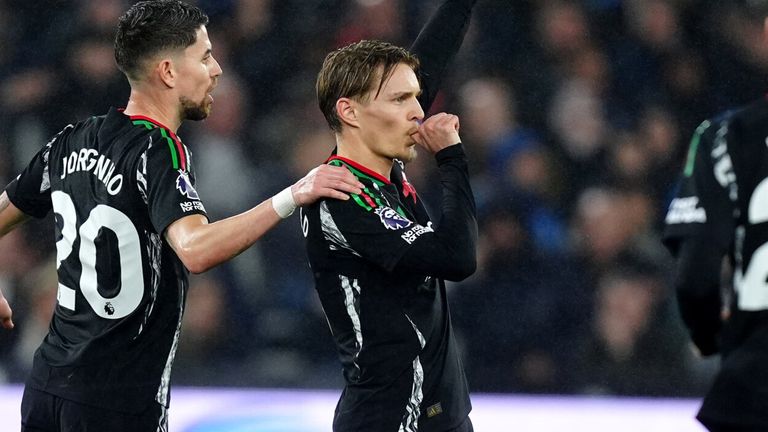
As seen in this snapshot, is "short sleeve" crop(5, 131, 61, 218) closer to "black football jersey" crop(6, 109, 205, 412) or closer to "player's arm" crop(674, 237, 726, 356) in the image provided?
"black football jersey" crop(6, 109, 205, 412)

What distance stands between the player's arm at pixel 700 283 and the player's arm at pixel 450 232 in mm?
520

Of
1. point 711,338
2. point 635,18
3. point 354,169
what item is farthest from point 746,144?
point 635,18

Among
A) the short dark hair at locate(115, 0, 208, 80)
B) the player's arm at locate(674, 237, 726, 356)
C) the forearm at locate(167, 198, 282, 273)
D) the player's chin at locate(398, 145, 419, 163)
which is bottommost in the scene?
the player's arm at locate(674, 237, 726, 356)

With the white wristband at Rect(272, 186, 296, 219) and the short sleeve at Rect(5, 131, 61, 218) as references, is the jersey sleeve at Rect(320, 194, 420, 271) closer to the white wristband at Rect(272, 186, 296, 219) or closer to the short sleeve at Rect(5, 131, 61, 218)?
the white wristband at Rect(272, 186, 296, 219)

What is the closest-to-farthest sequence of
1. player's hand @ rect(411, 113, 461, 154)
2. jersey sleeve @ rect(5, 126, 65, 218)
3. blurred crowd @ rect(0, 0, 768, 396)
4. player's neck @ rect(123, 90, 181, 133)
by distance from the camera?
player's hand @ rect(411, 113, 461, 154), player's neck @ rect(123, 90, 181, 133), jersey sleeve @ rect(5, 126, 65, 218), blurred crowd @ rect(0, 0, 768, 396)

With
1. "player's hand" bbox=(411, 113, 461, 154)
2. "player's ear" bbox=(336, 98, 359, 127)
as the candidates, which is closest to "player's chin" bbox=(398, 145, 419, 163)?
"player's hand" bbox=(411, 113, 461, 154)

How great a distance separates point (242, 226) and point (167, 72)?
64 centimetres

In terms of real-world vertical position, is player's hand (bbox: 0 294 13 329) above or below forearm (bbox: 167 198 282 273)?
above

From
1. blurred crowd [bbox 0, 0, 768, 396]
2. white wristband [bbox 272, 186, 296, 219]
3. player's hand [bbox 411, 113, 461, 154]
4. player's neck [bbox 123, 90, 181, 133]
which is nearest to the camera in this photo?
white wristband [bbox 272, 186, 296, 219]

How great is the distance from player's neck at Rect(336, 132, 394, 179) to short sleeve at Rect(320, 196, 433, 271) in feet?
0.56

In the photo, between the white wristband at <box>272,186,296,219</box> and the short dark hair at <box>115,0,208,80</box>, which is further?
the short dark hair at <box>115,0,208,80</box>

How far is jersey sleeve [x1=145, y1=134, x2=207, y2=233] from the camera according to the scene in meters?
2.61

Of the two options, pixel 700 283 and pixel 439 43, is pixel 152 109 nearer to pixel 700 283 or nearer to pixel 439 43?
pixel 439 43

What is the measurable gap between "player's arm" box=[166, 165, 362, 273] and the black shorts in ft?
1.62
